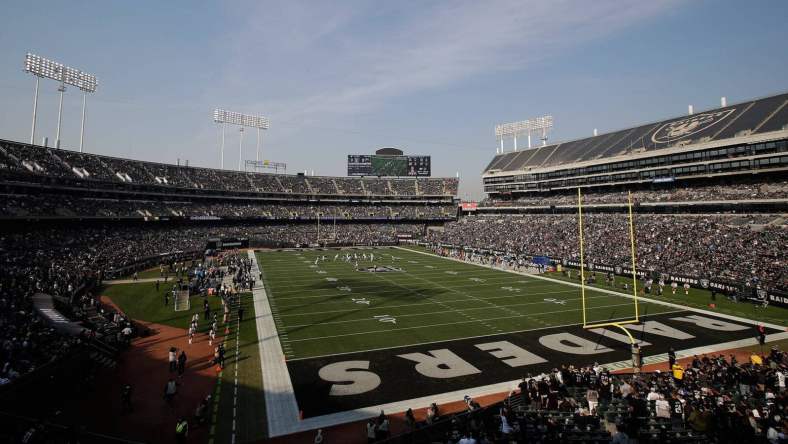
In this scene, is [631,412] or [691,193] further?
A: [691,193]

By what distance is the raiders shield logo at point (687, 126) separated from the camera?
149 ft

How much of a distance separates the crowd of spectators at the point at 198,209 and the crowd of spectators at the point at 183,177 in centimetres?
260

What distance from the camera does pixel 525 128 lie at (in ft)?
261

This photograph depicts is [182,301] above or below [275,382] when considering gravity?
above

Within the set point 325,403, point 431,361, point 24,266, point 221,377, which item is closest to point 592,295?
point 431,361

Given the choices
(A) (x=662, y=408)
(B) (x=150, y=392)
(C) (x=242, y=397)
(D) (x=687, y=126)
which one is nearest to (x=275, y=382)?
(C) (x=242, y=397)

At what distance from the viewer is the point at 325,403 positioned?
502 inches

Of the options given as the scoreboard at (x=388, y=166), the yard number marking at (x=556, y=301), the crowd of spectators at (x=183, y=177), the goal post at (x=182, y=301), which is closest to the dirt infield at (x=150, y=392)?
the goal post at (x=182, y=301)

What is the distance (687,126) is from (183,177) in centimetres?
7297

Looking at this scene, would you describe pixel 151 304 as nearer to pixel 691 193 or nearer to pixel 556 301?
pixel 556 301

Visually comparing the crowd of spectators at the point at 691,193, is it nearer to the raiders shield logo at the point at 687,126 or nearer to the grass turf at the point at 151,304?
the raiders shield logo at the point at 687,126

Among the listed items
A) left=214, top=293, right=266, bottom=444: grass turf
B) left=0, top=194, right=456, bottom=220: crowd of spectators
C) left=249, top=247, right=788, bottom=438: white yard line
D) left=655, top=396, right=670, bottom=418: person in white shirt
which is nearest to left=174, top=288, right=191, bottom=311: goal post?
left=214, top=293, right=266, bottom=444: grass turf

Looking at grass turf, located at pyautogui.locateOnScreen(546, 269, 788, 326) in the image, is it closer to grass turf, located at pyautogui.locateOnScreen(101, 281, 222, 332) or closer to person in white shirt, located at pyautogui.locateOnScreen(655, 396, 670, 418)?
person in white shirt, located at pyautogui.locateOnScreen(655, 396, 670, 418)

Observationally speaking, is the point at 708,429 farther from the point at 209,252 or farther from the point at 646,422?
the point at 209,252
